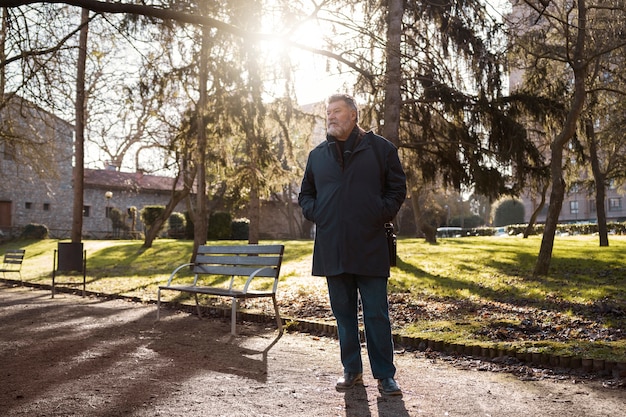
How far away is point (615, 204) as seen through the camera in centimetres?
6694

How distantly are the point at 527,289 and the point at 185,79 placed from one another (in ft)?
27.3

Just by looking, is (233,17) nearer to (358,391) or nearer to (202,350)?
(202,350)

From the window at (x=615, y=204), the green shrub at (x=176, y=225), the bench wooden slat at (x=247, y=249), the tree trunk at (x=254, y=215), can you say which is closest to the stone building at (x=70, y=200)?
the green shrub at (x=176, y=225)

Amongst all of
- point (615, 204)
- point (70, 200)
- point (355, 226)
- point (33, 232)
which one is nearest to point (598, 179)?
point (355, 226)

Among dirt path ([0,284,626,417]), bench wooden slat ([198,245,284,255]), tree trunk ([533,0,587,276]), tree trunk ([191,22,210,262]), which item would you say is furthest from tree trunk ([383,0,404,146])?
dirt path ([0,284,626,417])

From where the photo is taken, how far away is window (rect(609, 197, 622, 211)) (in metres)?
66.1

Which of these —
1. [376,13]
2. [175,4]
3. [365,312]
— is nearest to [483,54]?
[376,13]

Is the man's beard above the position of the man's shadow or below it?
above

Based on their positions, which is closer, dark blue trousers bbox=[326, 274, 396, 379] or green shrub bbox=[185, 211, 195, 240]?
dark blue trousers bbox=[326, 274, 396, 379]

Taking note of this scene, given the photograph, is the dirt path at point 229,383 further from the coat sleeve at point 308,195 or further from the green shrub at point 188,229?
the green shrub at point 188,229

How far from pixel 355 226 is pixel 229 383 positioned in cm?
154

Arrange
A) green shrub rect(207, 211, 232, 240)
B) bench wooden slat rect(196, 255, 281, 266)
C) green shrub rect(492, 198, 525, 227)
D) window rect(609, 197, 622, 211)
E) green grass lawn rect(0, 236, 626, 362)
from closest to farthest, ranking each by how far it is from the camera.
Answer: green grass lawn rect(0, 236, 626, 362), bench wooden slat rect(196, 255, 281, 266), green shrub rect(207, 211, 232, 240), green shrub rect(492, 198, 525, 227), window rect(609, 197, 622, 211)

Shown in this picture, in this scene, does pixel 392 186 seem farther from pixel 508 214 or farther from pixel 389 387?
pixel 508 214

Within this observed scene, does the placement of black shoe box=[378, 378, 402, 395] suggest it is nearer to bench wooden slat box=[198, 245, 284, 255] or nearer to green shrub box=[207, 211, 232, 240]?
bench wooden slat box=[198, 245, 284, 255]
